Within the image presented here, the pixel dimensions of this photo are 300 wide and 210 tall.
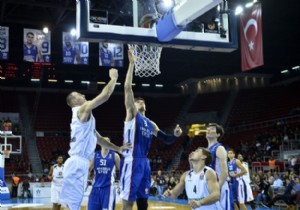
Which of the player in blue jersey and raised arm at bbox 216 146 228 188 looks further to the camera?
the player in blue jersey

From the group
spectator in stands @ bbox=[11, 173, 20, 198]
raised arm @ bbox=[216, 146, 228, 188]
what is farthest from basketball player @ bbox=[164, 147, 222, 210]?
spectator in stands @ bbox=[11, 173, 20, 198]

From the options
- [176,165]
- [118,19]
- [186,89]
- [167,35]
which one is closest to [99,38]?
[118,19]

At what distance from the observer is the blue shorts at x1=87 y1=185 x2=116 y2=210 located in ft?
19.6

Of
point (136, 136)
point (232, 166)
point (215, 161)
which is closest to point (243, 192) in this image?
point (232, 166)

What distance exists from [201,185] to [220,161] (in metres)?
1.15

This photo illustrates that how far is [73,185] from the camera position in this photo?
15.8ft

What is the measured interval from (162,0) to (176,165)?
2100cm

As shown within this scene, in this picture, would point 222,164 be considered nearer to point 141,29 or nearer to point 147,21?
point 141,29

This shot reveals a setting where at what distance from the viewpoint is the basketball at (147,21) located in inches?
292

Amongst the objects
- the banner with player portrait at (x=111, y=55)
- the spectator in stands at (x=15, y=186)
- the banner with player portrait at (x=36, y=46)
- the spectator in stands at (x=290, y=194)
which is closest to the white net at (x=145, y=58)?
the spectator in stands at (x=290, y=194)

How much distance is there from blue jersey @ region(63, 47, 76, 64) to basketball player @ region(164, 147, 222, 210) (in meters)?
13.5

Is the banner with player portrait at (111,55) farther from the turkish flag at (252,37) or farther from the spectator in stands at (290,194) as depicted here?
the spectator in stands at (290,194)

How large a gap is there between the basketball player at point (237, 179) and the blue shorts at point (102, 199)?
4.38 meters

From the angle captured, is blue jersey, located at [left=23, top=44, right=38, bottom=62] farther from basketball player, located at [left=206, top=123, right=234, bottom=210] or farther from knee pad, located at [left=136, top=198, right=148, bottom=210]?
knee pad, located at [left=136, top=198, right=148, bottom=210]
